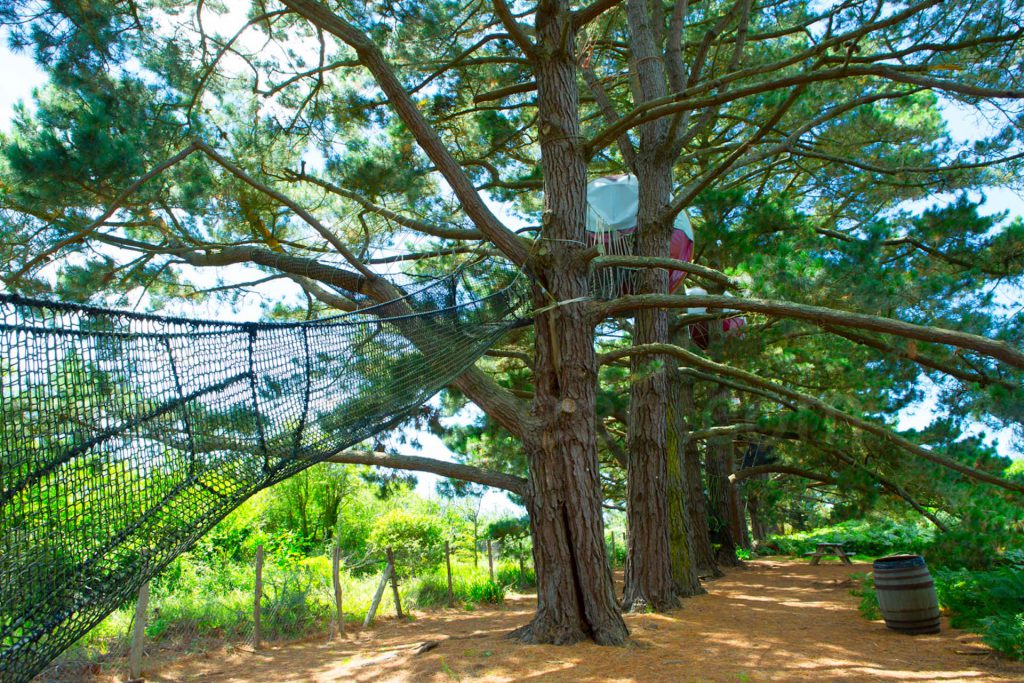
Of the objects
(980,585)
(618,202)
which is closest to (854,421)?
(980,585)

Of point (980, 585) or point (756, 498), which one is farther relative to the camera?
point (756, 498)

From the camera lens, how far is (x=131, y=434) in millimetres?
2234

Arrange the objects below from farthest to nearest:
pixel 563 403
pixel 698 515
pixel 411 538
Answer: pixel 411 538
pixel 698 515
pixel 563 403

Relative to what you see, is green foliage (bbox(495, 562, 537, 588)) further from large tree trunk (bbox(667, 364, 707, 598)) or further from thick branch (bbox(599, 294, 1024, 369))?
thick branch (bbox(599, 294, 1024, 369))

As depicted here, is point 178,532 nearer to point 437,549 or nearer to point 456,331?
point 456,331

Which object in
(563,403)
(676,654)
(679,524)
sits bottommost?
(676,654)

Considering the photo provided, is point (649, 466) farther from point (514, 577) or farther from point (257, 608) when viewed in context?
point (514, 577)

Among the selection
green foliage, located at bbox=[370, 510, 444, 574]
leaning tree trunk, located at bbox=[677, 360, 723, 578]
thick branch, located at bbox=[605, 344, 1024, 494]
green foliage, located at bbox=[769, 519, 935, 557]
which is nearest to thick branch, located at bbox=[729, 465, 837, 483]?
leaning tree trunk, located at bbox=[677, 360, 723, 578]

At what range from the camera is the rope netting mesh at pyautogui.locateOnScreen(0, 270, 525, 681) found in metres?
1.95

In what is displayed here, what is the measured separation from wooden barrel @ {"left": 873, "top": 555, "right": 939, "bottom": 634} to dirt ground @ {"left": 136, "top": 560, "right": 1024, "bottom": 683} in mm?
89

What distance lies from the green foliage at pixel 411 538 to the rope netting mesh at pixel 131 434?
6.34m

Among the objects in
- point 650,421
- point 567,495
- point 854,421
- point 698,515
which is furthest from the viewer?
point 698,515

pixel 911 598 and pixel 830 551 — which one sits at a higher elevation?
pixel 830 551

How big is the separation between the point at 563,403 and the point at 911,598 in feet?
8.80
